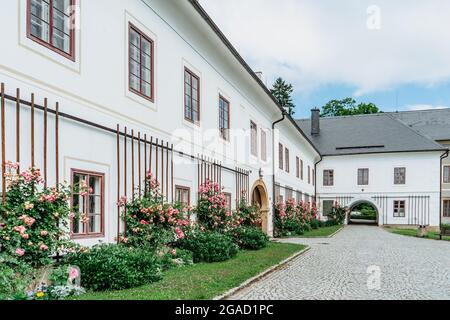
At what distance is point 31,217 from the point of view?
6.00 metres

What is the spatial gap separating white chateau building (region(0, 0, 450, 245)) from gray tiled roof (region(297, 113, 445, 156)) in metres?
21.0

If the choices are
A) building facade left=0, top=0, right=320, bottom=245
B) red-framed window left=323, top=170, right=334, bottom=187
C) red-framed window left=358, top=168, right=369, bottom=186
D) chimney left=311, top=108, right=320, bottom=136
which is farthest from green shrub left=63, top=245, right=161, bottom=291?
chimney left=311, top=108, right=320, bottom=136

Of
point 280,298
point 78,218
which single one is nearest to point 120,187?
point 78,218

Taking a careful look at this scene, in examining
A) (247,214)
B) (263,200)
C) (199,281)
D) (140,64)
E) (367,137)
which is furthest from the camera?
(367,137)

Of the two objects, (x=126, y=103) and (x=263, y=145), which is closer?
(x=126, y=103)

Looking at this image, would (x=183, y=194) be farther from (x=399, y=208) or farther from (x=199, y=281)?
(x=399, y=208)

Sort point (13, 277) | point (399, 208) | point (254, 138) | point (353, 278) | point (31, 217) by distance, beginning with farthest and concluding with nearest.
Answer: point (399, 208) → point (254, 138) → point (353, 278) → point (31, 217) → point (13, 277)

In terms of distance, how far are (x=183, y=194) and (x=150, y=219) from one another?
8.86 ft

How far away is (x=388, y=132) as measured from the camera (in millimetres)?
40875

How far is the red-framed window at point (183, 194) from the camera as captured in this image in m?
11.2

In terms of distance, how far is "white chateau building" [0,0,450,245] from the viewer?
6523 millimetres

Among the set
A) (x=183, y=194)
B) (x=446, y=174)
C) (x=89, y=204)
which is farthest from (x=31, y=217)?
(x=446, y=174)

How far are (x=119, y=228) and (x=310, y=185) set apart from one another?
29996 millimetres
